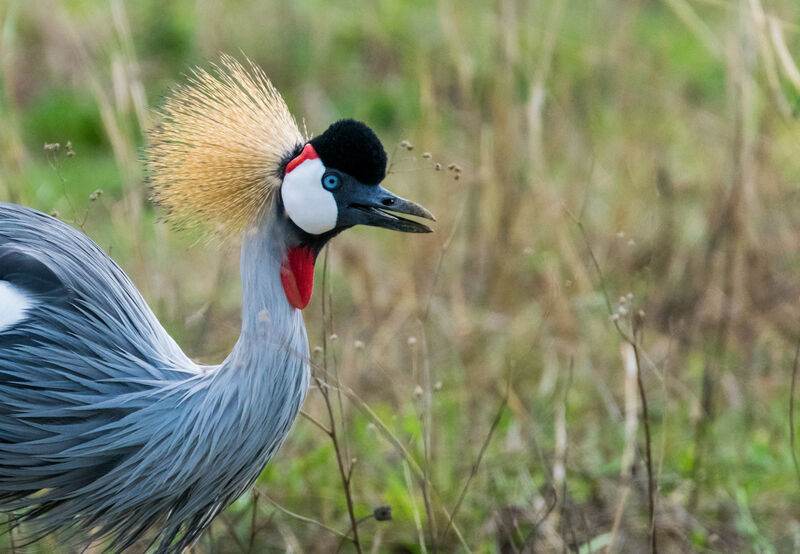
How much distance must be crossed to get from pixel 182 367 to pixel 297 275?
0.29 meters

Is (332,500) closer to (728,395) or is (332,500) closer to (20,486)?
(20,486)

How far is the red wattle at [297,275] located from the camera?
5.28 ft

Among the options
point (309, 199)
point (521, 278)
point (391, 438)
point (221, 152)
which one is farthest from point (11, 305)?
point (521, 278)

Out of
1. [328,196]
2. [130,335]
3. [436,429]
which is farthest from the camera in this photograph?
[436,429]

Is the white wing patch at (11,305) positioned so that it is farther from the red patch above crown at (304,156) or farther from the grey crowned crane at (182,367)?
the red patch above crown at (304,156)

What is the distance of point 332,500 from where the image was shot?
2311mm

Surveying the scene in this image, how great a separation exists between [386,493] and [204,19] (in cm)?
217

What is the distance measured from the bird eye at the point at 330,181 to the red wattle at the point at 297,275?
116 millimetres

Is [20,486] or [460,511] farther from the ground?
[20,486]

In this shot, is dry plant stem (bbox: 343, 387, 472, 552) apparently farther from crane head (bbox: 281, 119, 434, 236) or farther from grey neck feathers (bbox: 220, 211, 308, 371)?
crane head (bbox: 281, 119, 434, 236)

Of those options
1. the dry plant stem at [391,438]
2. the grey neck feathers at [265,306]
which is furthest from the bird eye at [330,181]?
the dry plant stem at [391,438]

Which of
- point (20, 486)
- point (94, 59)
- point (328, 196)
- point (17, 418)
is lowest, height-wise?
point (20, 486)

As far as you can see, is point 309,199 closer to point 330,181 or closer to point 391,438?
point 330,181

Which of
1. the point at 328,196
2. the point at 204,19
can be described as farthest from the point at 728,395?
the point at 204,19
